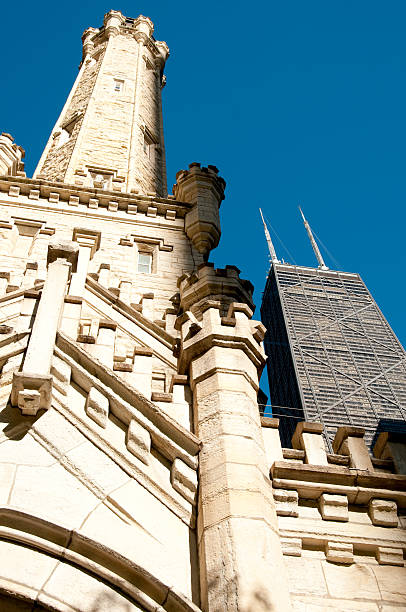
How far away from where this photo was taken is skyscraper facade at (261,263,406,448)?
59531mm

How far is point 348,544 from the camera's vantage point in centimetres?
607

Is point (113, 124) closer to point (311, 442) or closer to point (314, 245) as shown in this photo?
point (311, 442)

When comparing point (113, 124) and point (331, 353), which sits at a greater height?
point (331, 353)

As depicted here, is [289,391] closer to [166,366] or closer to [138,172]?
[138,172]

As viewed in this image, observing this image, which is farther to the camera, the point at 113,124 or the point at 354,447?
the point at 113,124

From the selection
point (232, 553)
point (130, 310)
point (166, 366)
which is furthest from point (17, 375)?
point (130, 310)

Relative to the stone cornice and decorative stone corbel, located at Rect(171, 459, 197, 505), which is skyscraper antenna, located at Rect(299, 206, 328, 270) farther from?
decorative stone corbel, located at Rect(171, 459, 197, 505)

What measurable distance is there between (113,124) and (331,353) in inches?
1864

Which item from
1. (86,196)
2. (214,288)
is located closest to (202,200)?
(86,196)

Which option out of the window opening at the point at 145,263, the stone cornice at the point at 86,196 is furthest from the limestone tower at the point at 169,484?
the stone cornice at the point at 86,196

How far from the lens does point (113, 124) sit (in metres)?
24.0

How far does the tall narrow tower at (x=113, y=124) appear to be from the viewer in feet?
68.4

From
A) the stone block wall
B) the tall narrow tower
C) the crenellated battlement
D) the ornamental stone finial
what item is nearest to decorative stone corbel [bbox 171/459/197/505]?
A: the stone block wall

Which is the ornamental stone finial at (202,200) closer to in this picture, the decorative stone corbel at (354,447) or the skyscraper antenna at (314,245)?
the decorative stone corbel at (354,447)
